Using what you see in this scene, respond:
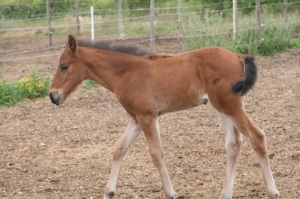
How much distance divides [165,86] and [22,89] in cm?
521

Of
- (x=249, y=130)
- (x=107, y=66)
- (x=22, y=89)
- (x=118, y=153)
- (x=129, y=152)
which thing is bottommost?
(x=129, y=152)

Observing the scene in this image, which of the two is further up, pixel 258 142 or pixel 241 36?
pixel 258 142

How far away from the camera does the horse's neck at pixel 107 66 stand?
575 cm

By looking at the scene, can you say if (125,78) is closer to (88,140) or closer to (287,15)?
(88,140)

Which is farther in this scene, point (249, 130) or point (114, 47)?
point (114, 47)

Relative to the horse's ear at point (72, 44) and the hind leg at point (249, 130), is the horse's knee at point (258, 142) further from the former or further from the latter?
the horse's ear at point (72, 44)

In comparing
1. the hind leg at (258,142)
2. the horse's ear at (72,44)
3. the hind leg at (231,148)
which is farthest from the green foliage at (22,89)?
the hind leg at (258,142)

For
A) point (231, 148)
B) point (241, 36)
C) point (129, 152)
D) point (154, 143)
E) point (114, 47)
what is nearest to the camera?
point (154, 143)

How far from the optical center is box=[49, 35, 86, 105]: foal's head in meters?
5.79

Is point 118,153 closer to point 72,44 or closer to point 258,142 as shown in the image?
point 72,44

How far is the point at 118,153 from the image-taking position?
566cm

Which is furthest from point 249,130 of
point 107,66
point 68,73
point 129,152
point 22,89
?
point 22,89

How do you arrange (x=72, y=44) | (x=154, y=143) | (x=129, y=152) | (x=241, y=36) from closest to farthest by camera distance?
(x=154, y=143) < (x=72, y=44) < (x=129, y=152) < (x=241, y=36)

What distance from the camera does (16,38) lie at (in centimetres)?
2027
